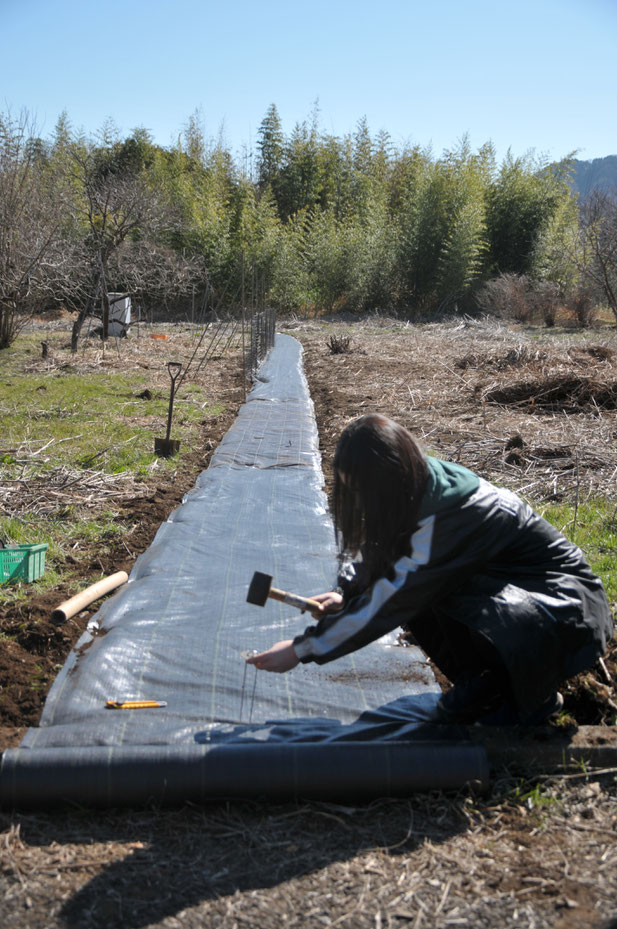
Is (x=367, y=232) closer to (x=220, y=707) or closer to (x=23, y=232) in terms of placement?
(x=23, y=232)

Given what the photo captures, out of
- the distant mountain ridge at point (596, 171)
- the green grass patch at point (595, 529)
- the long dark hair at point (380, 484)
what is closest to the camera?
the long dark hair at point (380, 484)

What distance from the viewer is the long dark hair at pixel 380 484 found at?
5.98 ft

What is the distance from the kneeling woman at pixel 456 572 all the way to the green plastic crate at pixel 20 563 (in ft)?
5.53

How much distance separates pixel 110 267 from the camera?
1426 cm

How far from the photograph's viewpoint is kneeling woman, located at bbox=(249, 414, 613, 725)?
6.05 ft

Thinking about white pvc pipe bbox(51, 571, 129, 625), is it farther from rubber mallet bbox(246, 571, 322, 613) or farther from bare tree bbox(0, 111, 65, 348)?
bare tree bbox(0, 111, 65, 348)

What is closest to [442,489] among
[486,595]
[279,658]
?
[486,595]

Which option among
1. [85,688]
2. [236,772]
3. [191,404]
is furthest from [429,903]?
[191,404]

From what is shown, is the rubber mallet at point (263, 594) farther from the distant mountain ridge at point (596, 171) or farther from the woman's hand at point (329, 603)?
the distant mountain ridge at point (596, 171)

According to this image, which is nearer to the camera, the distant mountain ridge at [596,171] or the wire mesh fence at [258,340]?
the wire mesh fence at [258,340]

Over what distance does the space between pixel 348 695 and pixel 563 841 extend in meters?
0.73

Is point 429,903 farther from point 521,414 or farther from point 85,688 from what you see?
point 521,414

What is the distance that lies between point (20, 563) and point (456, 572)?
2.16 metres

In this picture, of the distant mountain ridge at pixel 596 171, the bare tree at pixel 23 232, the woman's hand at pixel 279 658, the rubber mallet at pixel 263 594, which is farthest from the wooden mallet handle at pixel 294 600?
the distant mountain ridge at pixel 596 171
